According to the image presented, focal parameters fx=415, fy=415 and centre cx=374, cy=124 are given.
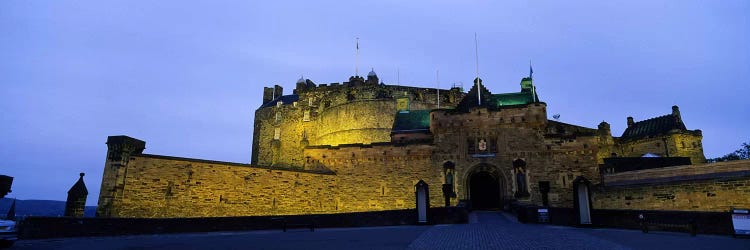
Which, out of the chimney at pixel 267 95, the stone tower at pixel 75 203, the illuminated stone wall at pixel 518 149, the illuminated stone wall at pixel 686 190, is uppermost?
the chimney at pixel 267 95

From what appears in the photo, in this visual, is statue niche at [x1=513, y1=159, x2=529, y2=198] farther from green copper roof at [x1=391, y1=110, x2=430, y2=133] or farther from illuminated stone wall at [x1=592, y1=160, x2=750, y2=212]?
green copper roof at [x1=391, y1=110, x2=430, y2=133]

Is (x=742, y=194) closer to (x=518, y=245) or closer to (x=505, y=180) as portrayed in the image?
(x=505, y=180)

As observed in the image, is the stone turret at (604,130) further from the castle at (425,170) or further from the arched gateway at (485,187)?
the arched gateway at (485,187)

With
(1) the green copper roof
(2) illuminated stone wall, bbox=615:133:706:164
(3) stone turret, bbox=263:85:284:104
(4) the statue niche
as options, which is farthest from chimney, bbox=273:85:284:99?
(2) illuminated stone wall, bbox=615:133:706:164

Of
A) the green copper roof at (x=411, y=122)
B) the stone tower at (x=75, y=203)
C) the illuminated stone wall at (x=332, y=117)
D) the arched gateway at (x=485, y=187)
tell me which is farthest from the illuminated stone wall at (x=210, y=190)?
the illuminated stone wall at (x=332, y=117)

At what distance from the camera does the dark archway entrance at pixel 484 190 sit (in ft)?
90.8

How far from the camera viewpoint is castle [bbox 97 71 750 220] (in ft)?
63.3

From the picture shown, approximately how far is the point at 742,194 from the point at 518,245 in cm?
1543

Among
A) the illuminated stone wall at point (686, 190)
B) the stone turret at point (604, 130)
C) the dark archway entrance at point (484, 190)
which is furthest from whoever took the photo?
the stone turret at point (604, 130)

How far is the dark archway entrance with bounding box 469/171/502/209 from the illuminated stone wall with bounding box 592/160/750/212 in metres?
6.02

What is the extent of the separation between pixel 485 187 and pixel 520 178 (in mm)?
2583

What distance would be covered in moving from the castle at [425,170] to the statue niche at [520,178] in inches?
2.5

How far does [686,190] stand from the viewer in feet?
64.6

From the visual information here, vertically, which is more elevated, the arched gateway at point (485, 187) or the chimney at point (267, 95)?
the chimney at point (267, 95)
